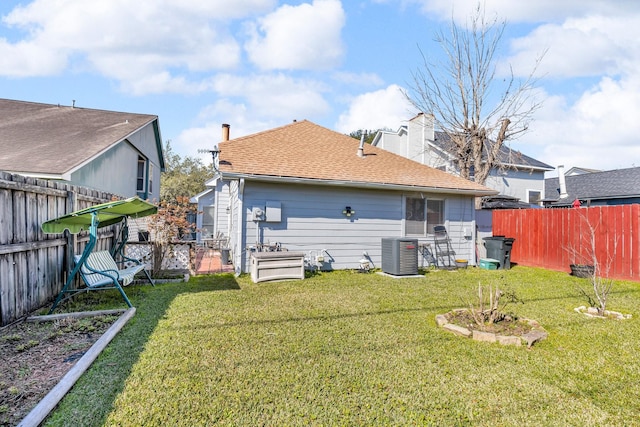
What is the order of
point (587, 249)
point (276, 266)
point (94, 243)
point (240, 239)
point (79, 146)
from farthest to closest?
point (79, 146) < point (587, 249) < point (240, 239) < point (276, 266) < point (94, 243)

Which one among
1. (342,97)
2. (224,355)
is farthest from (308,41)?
(224,355)

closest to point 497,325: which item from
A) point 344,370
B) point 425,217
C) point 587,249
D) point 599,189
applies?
point 344,370

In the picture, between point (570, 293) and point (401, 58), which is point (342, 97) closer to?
point (401, 58)

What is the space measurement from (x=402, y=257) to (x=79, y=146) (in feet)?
28.7

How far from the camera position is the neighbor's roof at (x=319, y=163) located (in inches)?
309

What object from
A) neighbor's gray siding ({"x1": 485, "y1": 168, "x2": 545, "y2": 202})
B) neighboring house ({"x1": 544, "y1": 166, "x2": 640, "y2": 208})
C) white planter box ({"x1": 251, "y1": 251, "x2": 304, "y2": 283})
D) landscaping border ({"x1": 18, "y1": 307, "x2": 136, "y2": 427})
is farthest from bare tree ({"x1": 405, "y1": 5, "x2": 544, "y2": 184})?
landscaping border ({"x1": 18, "y1": 307, "x2": 136, "y2": 427})

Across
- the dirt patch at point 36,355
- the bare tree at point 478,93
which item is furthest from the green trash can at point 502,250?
the dirt patch at point 36,355

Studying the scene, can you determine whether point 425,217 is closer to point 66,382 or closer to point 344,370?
point 344,370

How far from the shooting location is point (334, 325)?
14.0 ft

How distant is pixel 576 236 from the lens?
8.92 m

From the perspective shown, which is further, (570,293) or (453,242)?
(453,242)

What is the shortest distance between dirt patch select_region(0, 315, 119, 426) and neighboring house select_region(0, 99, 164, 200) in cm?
467

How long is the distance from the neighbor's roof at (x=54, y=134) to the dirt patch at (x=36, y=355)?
4718 millimetres

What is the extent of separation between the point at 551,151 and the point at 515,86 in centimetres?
1364
